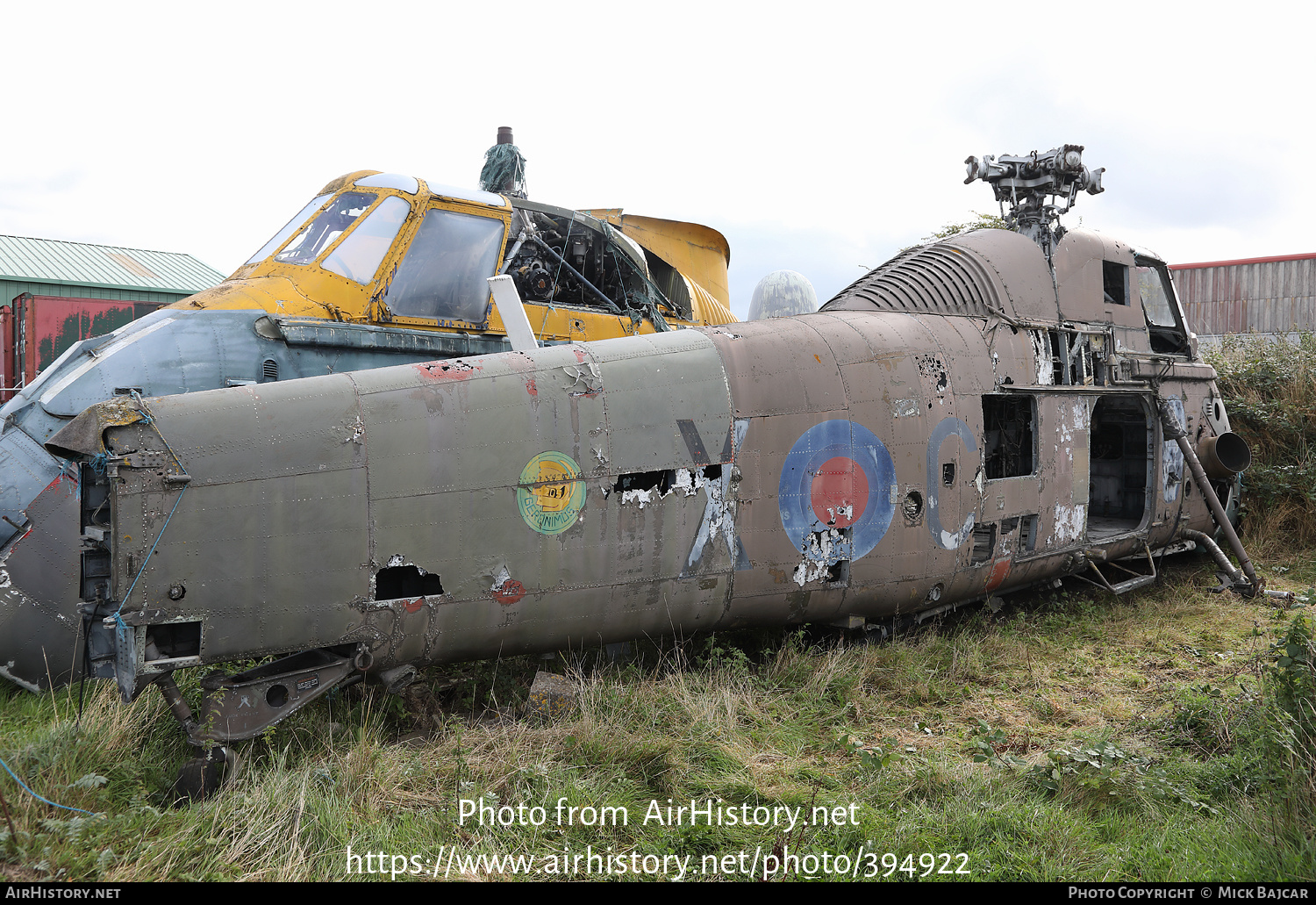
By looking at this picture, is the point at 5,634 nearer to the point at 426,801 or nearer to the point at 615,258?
the point at 426,801

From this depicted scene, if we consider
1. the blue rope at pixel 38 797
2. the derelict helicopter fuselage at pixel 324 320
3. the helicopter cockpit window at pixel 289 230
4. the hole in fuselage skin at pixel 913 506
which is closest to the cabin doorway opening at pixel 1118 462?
the hole in fuselage skin at pixel 913 506

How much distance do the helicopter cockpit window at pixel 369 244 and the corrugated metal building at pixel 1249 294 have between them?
25.0 meters

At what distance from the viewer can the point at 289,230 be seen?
283 inches

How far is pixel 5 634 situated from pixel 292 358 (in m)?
2.51

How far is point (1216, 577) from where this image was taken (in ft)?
29.8

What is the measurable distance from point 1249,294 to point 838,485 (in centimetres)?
2653

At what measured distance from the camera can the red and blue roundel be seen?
18.4 feet

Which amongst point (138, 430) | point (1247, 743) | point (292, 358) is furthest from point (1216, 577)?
point (138, 430)

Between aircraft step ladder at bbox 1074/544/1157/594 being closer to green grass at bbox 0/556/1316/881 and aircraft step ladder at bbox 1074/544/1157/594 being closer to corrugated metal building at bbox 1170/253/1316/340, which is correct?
green grass at bbox 0/556/1316/881

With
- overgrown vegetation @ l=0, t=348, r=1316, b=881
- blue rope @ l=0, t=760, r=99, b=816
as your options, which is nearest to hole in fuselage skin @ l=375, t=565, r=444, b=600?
overgrown vegetation @ l=0, t=348, r=1316, b=881

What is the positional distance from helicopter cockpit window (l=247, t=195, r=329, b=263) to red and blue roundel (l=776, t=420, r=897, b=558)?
4723mm

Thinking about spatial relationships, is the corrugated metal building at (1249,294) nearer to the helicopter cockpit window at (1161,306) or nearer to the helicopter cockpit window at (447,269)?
the helicopter cockpit window at (1161,306)

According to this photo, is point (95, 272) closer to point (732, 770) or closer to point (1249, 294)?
point (732, 770)

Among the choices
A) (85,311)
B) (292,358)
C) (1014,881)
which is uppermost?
(85,311)
